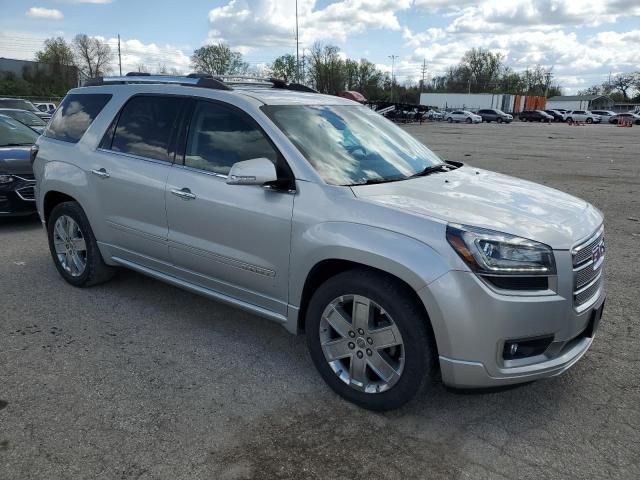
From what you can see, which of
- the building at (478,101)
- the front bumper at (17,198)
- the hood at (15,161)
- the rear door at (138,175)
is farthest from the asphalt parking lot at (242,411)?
the building at (478,101)

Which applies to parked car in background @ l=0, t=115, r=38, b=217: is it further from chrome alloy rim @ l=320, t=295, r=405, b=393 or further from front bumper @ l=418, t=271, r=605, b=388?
front bumper @ l=418, t=271, r=605, b=388

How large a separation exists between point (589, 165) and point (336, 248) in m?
14.8

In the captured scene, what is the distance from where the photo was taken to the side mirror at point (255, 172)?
3.32m

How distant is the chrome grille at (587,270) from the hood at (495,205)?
6cm

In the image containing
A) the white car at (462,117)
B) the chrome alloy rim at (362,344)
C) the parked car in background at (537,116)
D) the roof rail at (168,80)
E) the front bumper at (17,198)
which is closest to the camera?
the chrome alloy rim at (362,344)

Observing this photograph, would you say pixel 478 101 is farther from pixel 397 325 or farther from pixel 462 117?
pixel 397 325

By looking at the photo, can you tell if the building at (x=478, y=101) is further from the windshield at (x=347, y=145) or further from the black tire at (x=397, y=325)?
the black tire at (x=397, y=325)

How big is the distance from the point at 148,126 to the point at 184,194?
859 mm

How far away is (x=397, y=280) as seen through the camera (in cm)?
300

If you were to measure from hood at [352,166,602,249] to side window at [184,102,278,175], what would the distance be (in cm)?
82

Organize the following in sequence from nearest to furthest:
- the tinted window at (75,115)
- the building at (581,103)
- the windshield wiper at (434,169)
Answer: the windshield wiper at (434,169) → the tinted window at (75,115) → the building at (581,103)

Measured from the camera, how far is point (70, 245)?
5.20 m

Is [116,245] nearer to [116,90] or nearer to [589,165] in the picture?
[116,90]

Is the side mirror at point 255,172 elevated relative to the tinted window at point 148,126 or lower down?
lower down
